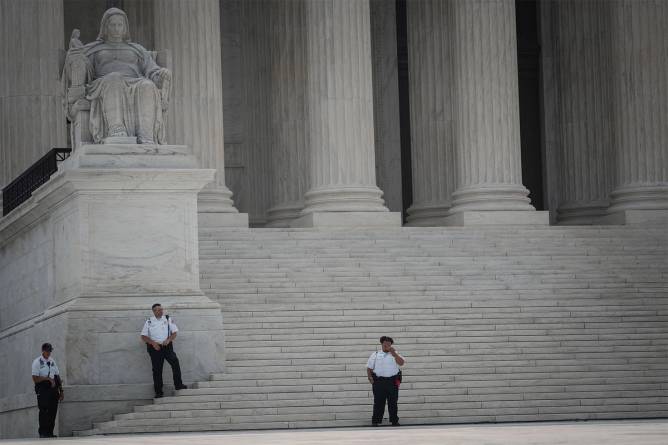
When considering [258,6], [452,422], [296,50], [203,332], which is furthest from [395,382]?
[258,6]

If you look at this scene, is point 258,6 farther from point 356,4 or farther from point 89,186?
point 89,186

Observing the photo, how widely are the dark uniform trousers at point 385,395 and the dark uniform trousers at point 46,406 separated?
683 centimetres

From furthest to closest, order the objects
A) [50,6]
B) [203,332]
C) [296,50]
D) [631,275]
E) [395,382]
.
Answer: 1. [296,50]
2. [50,6]
3. [631,275]
4. [203,332]
5. [395,382]

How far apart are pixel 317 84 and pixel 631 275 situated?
1225 cm

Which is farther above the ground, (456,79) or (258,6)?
(258,6)

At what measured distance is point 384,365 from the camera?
3619 centimetres

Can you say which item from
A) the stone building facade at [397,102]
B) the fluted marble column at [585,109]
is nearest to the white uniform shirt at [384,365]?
the stone building facade at [397,102]

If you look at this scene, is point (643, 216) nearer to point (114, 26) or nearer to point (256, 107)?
point (256, 107)

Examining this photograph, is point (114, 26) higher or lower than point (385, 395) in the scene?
higher

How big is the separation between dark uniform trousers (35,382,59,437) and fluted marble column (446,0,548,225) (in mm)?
21705

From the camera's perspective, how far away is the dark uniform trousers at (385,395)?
3600cm

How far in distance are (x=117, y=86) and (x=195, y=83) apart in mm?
14036

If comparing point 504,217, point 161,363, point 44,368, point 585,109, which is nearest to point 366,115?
point 504,217

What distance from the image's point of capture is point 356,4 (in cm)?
5556
